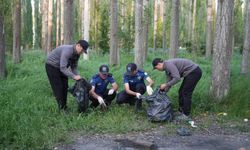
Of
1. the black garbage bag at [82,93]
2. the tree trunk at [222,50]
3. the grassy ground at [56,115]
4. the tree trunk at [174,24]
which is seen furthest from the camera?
the tree trunk at [174,24]

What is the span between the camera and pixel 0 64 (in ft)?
36.5

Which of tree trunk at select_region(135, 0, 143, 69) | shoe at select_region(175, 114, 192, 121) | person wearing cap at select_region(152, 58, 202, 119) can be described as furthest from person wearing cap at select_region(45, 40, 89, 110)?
tree trunk at select_region(135, 0, 143, 69)

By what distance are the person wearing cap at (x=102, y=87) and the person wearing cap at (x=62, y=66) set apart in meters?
0.61

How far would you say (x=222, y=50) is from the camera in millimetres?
8617

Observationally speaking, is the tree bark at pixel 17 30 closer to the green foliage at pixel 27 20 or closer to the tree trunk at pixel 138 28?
the tree trunk at pixel 138 28

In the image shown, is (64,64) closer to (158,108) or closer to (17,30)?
(158,108)

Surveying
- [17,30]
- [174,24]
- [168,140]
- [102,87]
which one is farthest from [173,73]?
[17,30]

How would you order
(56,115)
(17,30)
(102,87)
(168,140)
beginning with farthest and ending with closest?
1. (17,30)
2. (102,87)
3. (56,115)
4. (168,140)

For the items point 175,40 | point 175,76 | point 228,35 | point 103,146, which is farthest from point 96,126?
point 175,40

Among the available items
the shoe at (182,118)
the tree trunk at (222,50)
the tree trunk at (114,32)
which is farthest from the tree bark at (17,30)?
the shoe at (182,118)

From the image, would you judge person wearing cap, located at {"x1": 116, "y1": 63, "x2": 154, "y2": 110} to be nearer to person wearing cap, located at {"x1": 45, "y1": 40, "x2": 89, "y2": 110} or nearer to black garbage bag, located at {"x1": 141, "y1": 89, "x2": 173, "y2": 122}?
black garbage bag, located at {"x1": 141, "y1": 89, "x2": 173, "y2": 122}

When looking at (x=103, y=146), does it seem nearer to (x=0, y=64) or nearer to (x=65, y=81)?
(x=65, y=81)

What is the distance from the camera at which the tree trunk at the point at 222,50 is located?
8586mm

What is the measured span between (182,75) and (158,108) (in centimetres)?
95
